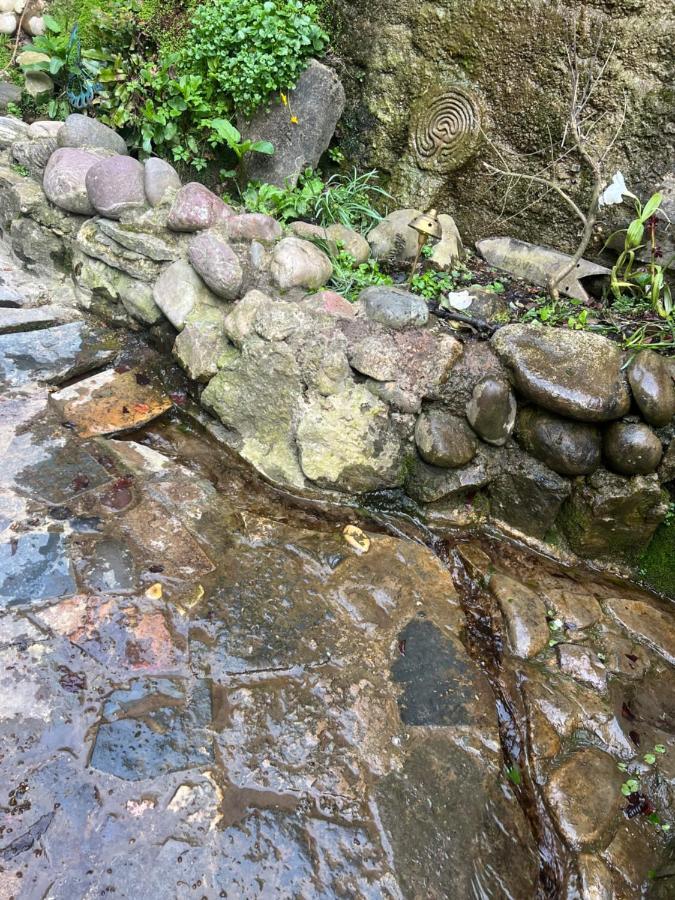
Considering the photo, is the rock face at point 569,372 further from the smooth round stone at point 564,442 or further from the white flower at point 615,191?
the white flower at point 615,191

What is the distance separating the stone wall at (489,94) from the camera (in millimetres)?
3842

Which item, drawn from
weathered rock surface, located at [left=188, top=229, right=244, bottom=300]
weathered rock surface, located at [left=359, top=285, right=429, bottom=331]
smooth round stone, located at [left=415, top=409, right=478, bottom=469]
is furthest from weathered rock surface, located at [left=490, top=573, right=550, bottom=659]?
weathered rock surface, located at [left=188, top=229, right=244, bottom=300]

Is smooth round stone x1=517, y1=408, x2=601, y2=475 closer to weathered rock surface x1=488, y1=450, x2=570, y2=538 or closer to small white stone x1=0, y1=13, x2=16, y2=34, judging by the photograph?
weathered rock surface x1=488, y1=450, x2=570, y2=538

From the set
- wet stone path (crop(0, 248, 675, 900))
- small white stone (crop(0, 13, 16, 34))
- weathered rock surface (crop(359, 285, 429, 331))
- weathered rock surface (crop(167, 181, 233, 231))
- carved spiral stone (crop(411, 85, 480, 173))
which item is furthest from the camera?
small white stone (crop(0, 13, 16, 34))

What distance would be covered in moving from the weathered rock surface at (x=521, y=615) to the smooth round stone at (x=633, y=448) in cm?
90

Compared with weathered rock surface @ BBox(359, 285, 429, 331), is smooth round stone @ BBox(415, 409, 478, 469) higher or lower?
lower

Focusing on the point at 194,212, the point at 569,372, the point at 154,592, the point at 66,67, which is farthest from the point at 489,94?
the point at 154,592

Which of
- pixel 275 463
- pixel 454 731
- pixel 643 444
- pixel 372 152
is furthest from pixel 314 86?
pixel 454 731

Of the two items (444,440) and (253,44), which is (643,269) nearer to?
(444,440)

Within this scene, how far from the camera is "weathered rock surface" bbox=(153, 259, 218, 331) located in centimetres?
398

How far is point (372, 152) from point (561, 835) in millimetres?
4852

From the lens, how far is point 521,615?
302 cm

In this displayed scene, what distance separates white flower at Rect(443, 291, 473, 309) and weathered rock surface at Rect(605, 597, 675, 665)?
201 centimetres

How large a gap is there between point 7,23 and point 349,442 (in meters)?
6.77
